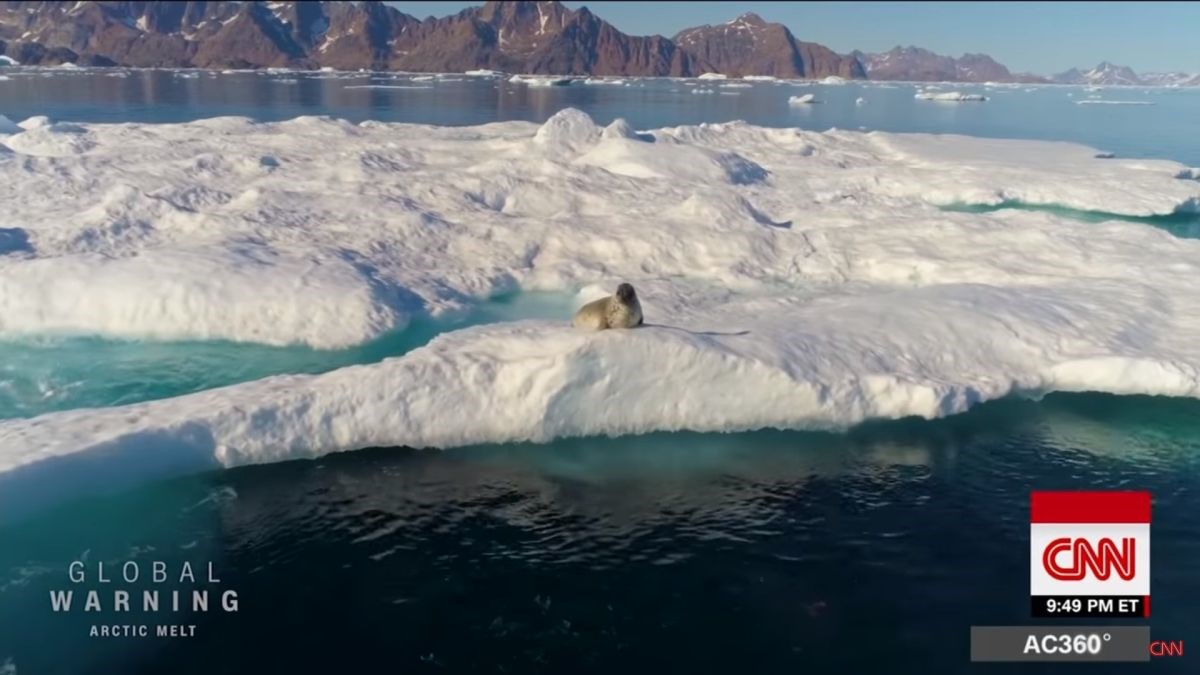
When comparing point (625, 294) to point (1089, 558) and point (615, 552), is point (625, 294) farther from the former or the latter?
point (1089, 558)

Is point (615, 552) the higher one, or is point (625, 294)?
point (625, 294)

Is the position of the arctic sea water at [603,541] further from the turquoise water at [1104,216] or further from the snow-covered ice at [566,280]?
the turquoise water at [1104,216]

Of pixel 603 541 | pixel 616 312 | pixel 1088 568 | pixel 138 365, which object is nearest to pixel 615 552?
pixel 603 541

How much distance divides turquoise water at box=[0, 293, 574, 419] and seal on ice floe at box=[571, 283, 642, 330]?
15.0ft

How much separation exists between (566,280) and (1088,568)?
44.1ft

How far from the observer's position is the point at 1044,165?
127ft

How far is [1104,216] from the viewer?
30.7 meters

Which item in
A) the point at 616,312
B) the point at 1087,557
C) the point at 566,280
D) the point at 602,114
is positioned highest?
the point at 602,114

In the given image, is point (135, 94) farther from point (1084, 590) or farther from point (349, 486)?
point (1084, 590)

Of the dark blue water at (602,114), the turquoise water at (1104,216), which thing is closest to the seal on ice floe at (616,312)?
the turquoise water at (1104,216)

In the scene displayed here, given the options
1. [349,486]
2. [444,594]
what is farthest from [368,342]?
[444,594]

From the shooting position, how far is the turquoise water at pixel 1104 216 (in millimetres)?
29672

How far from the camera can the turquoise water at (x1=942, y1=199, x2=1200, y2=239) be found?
29672 mm

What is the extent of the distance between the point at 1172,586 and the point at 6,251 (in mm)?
24071
